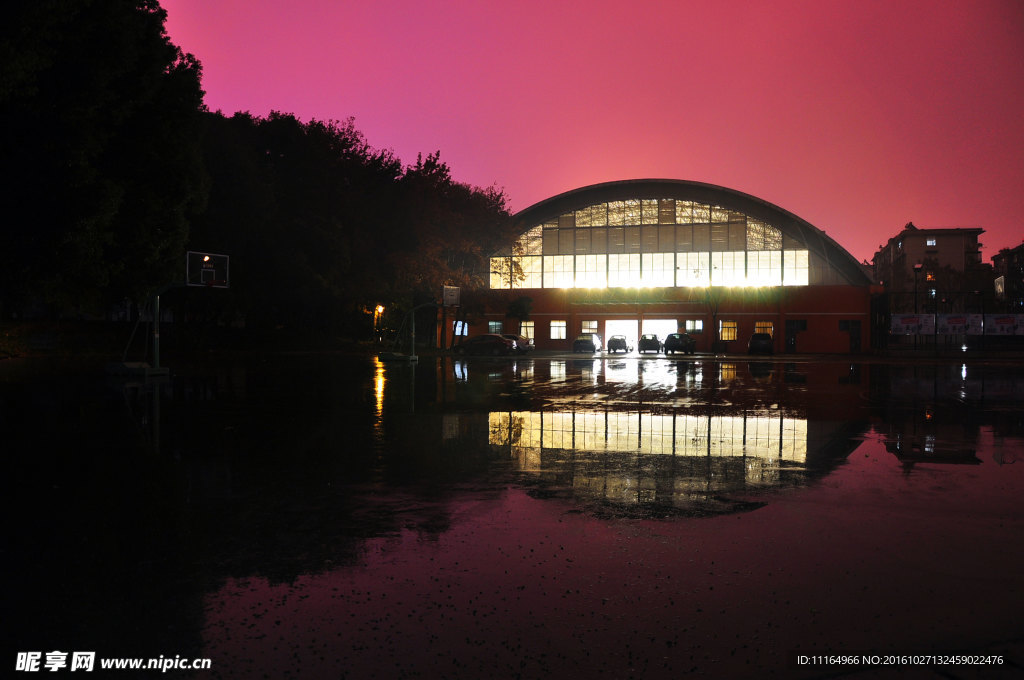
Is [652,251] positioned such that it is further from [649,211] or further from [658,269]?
[649,211]

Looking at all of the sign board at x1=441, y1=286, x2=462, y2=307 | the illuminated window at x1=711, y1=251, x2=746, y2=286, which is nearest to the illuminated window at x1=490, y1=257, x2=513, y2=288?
the sign board at x1=441, y1=286, x2=462, y2=307

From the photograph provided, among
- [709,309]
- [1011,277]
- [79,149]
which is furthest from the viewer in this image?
[1011,277]

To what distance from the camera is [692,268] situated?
72.6 metres

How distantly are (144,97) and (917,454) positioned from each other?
22.1m

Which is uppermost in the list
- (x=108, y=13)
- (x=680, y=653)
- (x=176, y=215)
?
(x=108, y=13)

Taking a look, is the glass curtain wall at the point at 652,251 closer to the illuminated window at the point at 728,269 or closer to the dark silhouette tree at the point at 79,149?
the illuminated window at the point at 728,269

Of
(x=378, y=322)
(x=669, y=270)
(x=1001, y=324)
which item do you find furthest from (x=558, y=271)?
(x=1001, y=324)

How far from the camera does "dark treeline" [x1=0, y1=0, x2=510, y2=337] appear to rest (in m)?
18.2

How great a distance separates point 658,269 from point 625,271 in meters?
3.09

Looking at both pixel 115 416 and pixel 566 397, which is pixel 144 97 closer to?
pixel 115 416

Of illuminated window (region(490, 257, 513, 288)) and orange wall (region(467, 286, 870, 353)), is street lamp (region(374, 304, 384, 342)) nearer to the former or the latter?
orange wall (region(467, 286, 870, 353))

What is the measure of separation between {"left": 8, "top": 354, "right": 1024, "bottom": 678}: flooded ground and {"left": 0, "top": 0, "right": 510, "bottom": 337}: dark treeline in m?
7.46

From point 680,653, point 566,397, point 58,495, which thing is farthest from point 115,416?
point 680,653

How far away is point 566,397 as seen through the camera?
19.9 metres
